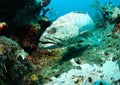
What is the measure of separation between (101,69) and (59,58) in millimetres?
950

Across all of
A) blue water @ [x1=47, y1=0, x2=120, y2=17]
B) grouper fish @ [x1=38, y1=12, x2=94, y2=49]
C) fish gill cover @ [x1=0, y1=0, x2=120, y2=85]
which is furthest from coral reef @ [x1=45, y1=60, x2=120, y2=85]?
blue water @ [x1=47, y1=0, x2=120, y2=17]

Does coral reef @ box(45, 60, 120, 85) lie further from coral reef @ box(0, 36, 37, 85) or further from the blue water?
the blue water

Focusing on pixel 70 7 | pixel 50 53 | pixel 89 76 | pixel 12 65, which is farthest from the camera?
pixel 70 7

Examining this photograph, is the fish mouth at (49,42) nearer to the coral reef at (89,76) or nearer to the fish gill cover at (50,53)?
the fish gill cover at (50,53)

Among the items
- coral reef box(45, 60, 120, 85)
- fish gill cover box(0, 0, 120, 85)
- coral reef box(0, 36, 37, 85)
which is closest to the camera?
coral reef box(0, 36, 37, 85)

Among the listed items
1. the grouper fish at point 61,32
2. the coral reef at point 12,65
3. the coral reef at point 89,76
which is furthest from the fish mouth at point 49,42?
the coral reef at point 12,65

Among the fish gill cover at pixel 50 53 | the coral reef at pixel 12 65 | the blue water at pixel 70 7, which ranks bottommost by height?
the coral reef at pixel 12 65

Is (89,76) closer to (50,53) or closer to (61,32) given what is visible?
(61,32)

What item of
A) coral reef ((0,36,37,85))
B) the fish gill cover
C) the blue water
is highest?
the blue water

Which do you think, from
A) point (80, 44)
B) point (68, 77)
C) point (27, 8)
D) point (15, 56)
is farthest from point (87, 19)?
point (15, 56)

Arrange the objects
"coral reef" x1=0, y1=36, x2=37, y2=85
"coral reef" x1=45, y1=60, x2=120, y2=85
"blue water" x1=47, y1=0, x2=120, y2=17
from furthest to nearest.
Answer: "blue water" x1=47, y1=0, x2=120, y2=17 → "coral reef" x1=45, y1=60, x2=120, y2=85 → "coral reef" x1=0, y1=36, x2=37, y2=85

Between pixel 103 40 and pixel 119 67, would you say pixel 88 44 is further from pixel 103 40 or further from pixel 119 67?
pixel 119 67

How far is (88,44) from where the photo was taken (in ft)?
19.1

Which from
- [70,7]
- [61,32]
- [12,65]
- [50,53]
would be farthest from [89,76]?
[70,7]
